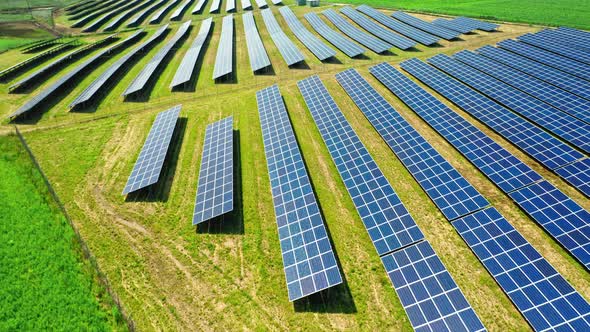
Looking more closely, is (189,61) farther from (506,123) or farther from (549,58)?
(549,58)

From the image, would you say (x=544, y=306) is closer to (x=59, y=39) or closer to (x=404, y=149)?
(x=404, y=149)

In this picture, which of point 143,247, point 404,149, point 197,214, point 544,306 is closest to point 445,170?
point 404,149

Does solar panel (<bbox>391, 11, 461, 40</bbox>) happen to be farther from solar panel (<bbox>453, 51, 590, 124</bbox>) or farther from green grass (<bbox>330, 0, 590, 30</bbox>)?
green grass (<bbox>330, 0, 590, 30</bbox>)

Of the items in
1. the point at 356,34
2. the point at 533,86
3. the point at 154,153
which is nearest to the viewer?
the point at 154,153

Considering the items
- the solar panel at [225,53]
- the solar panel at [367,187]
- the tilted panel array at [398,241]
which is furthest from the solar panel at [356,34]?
the tilted panel array at [398,241]

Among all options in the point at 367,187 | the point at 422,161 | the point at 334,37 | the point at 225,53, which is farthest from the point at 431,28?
the point at 367,187

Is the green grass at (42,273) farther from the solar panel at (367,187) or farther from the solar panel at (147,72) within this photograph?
the solar panel at (147,72)

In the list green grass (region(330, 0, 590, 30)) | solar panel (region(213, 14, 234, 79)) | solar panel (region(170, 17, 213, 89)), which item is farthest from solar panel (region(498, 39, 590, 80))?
solar panel (region(170, 17, 213, 89))
